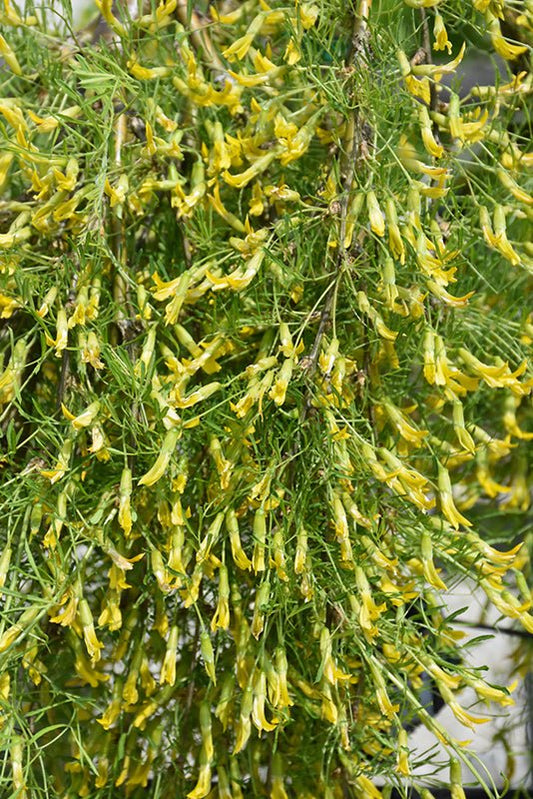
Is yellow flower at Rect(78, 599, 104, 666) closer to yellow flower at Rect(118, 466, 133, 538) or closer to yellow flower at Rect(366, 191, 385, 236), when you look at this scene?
yellow flower at Rect(118, 466, 133, 538)

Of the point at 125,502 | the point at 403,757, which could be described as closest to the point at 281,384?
the point at 125,502

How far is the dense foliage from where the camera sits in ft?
2.01

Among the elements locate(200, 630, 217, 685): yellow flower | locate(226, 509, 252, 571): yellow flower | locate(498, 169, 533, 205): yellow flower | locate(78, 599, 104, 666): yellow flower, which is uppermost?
locate(498, 169, 533, 205): yellow flower

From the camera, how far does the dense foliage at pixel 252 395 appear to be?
61 centimetres

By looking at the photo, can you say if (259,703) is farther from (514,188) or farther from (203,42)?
(203,42)

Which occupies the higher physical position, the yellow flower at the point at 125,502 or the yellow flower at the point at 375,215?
the yellow flower at the point at 375,215

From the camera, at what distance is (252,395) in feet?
1.91

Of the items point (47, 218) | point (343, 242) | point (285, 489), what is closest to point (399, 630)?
point (285, 489)

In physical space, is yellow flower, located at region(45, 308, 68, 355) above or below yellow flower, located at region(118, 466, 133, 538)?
above

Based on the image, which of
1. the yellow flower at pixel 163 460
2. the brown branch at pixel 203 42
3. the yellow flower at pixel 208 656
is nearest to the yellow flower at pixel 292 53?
the brown branch at pixel 203 42

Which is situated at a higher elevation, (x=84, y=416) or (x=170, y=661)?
(x=84, y=416)

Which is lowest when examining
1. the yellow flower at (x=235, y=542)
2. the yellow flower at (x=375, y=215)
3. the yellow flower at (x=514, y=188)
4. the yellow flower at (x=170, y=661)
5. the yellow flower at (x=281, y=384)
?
the yellow flower at (x=170, y=661)

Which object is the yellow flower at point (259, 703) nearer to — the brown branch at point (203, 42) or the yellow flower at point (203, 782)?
the yellow flower at point (203, 782)

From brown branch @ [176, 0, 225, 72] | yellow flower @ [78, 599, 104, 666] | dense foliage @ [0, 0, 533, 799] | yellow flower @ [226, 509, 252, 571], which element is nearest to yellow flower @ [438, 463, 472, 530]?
dense foliage @ [0, 0, 533, 799]
